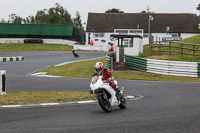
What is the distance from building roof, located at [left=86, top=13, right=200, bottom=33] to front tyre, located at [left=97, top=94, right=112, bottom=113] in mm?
68055

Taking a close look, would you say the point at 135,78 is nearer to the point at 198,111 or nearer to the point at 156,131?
the point at 198,111

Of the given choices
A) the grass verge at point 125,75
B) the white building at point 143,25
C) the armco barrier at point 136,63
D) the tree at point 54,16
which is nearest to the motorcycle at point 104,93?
the grass verge at point 125,75

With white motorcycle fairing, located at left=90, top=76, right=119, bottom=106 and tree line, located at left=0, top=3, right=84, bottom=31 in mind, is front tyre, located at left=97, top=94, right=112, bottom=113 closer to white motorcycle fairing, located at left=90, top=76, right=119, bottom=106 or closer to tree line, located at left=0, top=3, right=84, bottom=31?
white motorcycle fairing, located at left=90, top=76, right=119, bottom=106

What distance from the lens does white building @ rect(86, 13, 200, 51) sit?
254 feet

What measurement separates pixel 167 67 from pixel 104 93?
52.5ft

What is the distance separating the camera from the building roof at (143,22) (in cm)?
7781

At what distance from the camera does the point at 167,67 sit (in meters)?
25.7

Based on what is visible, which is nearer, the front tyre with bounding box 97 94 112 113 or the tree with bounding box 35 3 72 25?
the front tyre with bounding box 97 94 112 113

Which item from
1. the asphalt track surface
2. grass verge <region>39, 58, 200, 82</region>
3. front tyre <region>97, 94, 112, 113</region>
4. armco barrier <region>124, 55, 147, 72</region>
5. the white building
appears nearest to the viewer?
the asphalt track surface

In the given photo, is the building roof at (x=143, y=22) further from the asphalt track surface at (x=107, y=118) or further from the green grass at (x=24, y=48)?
the asphalt track surface at (x=107, y=118)

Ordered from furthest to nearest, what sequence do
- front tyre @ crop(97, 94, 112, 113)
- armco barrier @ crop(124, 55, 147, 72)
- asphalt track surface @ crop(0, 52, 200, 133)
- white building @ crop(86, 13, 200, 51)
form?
1. white building @ crop(86, 13, 200, 51)
2. armco barrier @ crop(124, 55, 147, 72)
3. front tyre @ crop(97, 94, 112, 113)
4. asphalt track surface @ crop(0, 52, 200, 133)

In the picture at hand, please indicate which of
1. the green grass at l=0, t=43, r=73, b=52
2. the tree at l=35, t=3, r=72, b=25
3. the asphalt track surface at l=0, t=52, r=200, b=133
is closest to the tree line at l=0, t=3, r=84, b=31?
the tree at l=35, t=3, r=72, b=25

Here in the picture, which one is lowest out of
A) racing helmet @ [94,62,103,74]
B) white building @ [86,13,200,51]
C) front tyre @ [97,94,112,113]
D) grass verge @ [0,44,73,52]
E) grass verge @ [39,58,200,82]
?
grass verge @ [39,58,200,82]

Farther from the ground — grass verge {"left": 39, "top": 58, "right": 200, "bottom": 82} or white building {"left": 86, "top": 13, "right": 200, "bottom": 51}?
white building {"left": 86, "top": 13, "right": 200, "bottom": 51}
